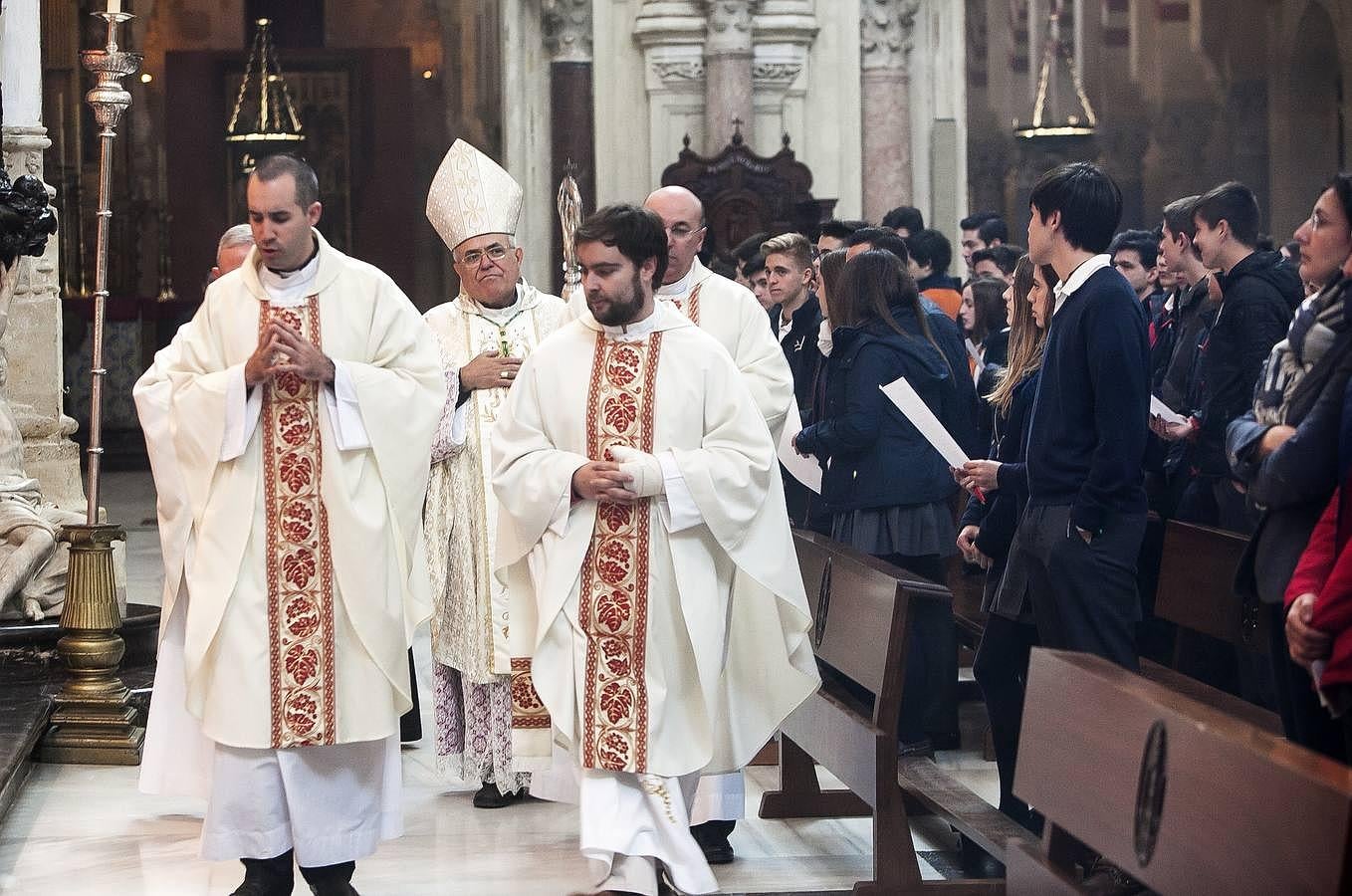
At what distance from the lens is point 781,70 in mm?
12750

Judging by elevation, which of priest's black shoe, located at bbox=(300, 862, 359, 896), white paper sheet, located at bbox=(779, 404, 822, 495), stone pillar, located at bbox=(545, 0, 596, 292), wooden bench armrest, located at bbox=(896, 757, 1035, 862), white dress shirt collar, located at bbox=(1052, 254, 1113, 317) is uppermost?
stone pillar, located at bbox=(545, 0, 596, 292)

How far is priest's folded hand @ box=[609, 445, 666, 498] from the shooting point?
4309 millimetres

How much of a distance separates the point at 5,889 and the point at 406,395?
5.32 feet

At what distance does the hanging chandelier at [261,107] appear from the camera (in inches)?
724

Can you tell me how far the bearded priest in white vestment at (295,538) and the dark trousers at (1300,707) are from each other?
1980 millimetres

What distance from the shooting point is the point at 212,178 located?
18797mm

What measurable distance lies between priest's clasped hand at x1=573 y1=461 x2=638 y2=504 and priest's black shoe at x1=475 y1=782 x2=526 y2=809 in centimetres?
168

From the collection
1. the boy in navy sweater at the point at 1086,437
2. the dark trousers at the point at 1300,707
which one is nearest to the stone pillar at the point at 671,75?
the boy in navy sweater at the point at 1086,437

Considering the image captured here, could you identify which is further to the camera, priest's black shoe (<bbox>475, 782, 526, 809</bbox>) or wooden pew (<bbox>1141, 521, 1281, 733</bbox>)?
priest's black shoe (<bbox>475, 782, 526, 809</bbox>)

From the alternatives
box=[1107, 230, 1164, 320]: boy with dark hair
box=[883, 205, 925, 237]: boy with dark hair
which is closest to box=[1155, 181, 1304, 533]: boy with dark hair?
box=[1107, 230, 1164, 320]: boy with dark hair

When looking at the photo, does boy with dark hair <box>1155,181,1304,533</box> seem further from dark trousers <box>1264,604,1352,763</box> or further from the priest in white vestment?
dark trousers <box>1264,604,1352,763</box>

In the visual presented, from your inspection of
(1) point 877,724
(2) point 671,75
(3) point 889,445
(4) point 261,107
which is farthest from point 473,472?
(4) point 261,107

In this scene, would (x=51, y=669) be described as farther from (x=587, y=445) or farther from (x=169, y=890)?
(x=587, y=445)

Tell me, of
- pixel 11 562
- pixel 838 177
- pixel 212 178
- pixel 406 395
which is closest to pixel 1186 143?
pixel 838 177
